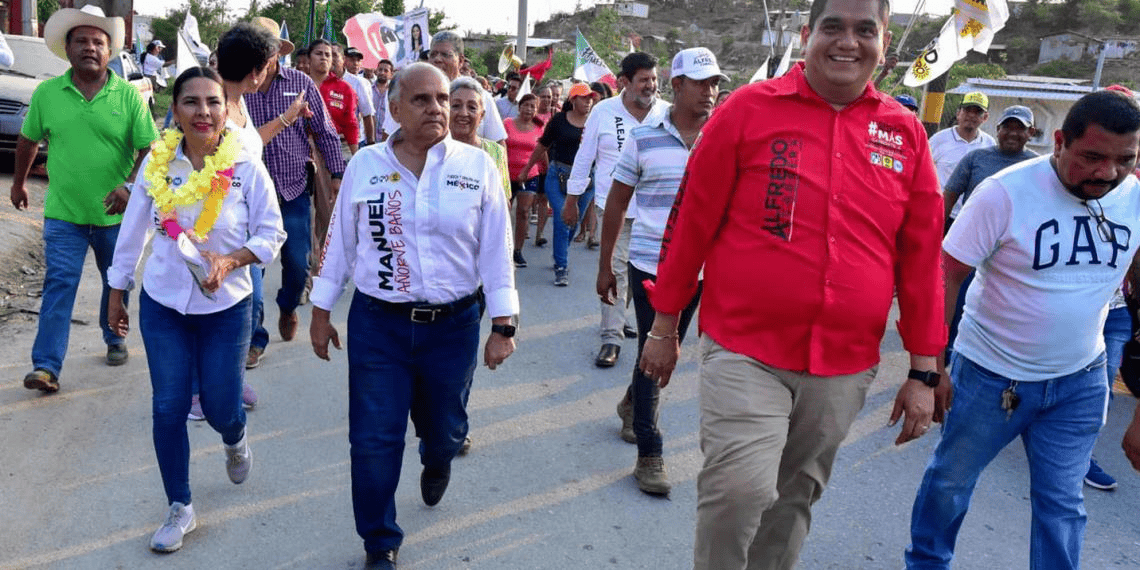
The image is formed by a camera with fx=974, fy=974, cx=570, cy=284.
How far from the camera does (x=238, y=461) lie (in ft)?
14.1

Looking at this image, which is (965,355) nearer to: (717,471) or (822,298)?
(822,298)

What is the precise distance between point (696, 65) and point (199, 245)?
2433 mm

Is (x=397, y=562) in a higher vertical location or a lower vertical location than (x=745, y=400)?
lower

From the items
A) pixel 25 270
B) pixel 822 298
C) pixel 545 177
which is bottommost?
pixel 25 270

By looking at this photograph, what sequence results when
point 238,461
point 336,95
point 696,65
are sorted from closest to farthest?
point 238,461 → point 696,65 → point 336,95

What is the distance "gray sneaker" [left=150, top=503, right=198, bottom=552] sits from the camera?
12.6ft

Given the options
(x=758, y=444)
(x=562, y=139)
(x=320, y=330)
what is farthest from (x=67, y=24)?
(x=562, y=139)

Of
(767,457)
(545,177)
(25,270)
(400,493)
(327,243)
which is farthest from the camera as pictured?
(545,177)

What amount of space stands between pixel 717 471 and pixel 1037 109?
36.0m

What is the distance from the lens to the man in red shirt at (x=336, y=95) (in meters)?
8.38

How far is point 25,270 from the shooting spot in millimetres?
8344

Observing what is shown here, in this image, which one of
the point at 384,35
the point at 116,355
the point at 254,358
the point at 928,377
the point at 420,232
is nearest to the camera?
the point at 928,377

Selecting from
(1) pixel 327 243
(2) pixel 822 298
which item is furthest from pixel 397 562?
(2) pixel 822 298

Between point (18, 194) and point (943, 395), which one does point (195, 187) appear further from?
point (943, 395)
